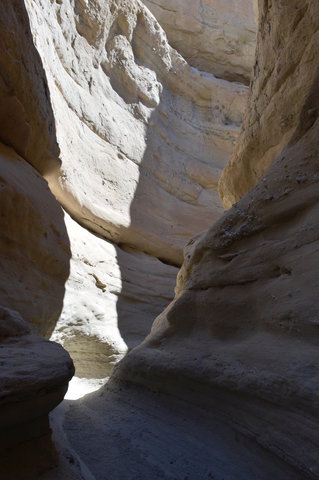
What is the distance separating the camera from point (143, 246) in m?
8.57

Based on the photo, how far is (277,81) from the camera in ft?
13.4

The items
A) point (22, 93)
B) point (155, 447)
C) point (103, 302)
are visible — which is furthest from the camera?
point (103, 302)

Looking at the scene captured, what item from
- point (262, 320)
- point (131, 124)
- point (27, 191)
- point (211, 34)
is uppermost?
point (211, 34)

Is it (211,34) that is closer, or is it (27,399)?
(27,399)

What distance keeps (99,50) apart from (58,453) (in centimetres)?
870

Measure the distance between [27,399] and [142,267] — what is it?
→ 20.0 feet

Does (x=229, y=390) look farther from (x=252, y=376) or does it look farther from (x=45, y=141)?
(x=45, y=141)

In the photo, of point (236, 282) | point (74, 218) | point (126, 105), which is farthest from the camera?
point (126, 105)

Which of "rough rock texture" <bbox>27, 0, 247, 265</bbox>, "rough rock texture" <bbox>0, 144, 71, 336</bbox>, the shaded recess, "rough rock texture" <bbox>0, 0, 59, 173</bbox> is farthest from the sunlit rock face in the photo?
"rough rock texture" <bbox>27, 0, 247, 265</bbox>

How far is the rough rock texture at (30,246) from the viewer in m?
4.14

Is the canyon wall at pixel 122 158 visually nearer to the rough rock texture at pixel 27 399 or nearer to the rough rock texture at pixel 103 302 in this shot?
the rough rock texture at pixel 103 302

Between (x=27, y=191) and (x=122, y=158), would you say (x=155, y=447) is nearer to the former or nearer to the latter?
(x=27, y=191)

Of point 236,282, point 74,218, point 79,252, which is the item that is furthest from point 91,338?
point 236,282

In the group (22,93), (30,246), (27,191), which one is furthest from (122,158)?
(30,246)
